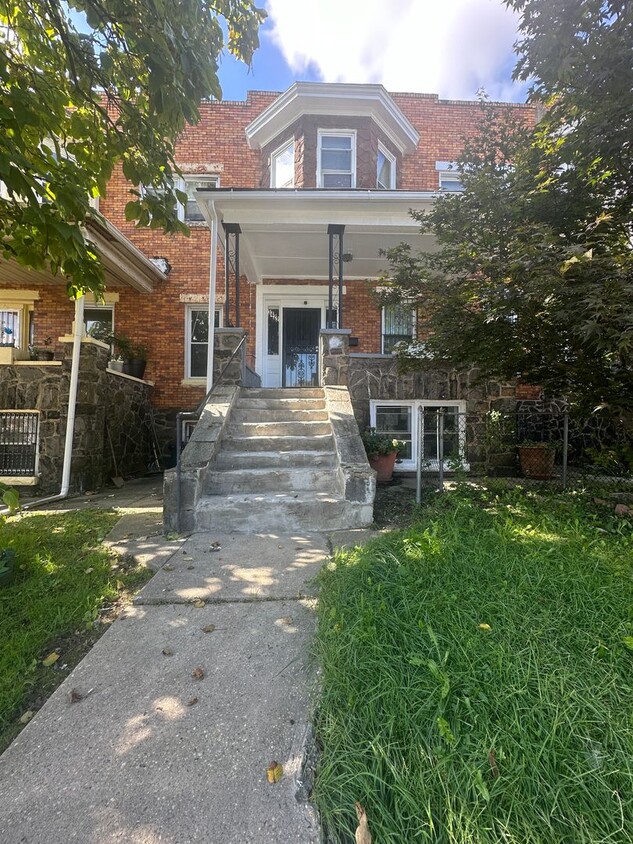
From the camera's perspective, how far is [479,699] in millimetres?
1539

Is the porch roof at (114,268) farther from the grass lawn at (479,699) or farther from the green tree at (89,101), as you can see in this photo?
the grass lawn at (479,699)

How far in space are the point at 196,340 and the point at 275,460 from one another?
616 centimetres

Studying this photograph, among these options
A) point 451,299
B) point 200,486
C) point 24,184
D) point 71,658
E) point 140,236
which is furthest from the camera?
point 140,236

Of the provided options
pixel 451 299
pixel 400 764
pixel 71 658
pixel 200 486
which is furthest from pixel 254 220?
pixel 400 764

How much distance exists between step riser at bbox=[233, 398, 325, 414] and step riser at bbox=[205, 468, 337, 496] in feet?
5.01

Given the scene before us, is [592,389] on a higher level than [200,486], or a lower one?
higher

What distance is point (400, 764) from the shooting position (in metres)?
1.33

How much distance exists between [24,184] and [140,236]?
8.52 m

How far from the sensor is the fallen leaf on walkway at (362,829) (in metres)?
1.15

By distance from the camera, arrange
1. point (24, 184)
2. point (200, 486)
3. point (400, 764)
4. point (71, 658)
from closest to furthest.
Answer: point (400, 764)
point (71, 658)
point (24, 184)
point (200, 486)

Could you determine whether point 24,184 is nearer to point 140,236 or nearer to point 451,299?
point 451,299

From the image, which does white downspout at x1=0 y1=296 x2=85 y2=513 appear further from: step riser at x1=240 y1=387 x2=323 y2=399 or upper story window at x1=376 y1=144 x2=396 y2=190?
upper story window at x1=376 y1=144 x2=396 y2=190

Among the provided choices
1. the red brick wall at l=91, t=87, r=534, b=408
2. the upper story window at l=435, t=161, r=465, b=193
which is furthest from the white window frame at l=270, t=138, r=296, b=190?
the upper story window at l=435, t=161, r=465, b=193

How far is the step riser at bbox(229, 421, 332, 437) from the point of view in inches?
206
